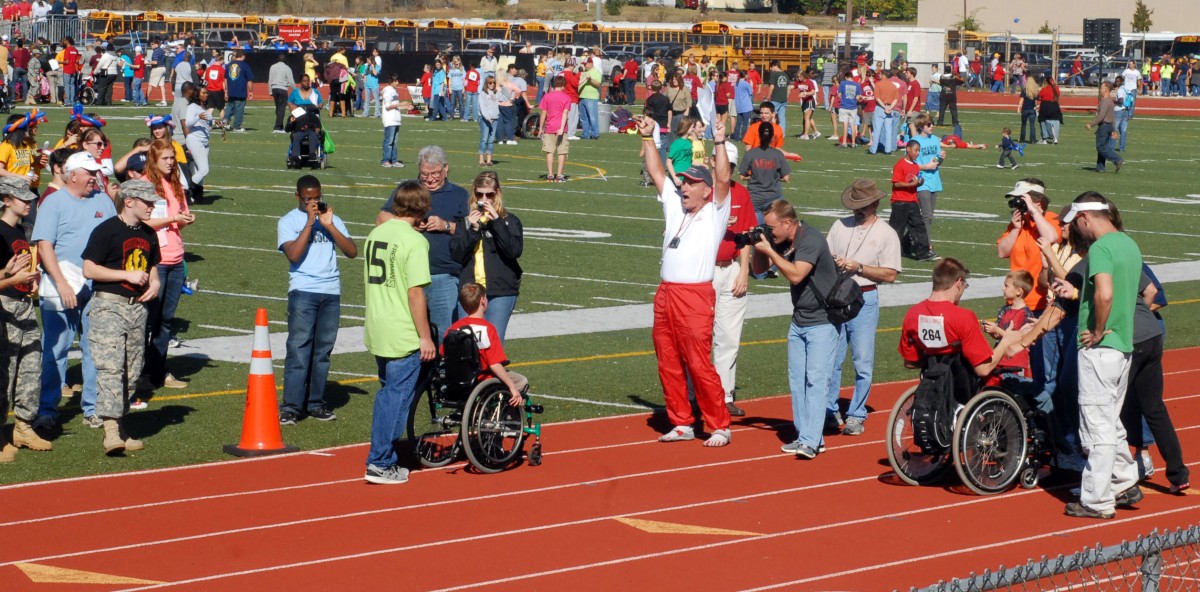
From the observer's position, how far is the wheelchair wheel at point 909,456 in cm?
935

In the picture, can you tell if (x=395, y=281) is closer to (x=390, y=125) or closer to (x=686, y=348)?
(x=686, y=348)

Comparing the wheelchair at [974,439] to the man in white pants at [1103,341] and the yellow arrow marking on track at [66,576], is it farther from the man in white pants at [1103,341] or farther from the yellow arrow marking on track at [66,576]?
the yellow arrow marking on track at [66,576]

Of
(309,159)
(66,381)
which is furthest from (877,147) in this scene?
(66,381)

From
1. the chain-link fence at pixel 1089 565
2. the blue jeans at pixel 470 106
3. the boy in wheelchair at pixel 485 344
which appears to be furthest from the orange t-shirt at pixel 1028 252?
the blue jeans at pixel 470 106

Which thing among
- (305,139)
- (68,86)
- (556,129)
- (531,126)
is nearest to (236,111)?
(531,126)

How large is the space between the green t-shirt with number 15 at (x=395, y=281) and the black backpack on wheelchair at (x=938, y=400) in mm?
2955

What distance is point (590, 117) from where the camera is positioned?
39.9 m

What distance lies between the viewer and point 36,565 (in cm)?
773

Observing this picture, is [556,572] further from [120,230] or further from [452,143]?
[452,143]

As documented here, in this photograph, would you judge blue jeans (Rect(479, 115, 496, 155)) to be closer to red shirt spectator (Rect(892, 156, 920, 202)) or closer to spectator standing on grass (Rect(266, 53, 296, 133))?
spectator standing on grass (Rect(266, 53, 296, 133))

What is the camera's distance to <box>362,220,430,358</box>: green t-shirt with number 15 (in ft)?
29.9

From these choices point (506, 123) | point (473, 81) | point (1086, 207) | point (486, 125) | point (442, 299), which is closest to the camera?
point (1086, 207)

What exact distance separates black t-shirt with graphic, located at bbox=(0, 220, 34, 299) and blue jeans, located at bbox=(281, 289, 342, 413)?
72.0 inches

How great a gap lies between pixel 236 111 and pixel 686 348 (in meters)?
30.8
